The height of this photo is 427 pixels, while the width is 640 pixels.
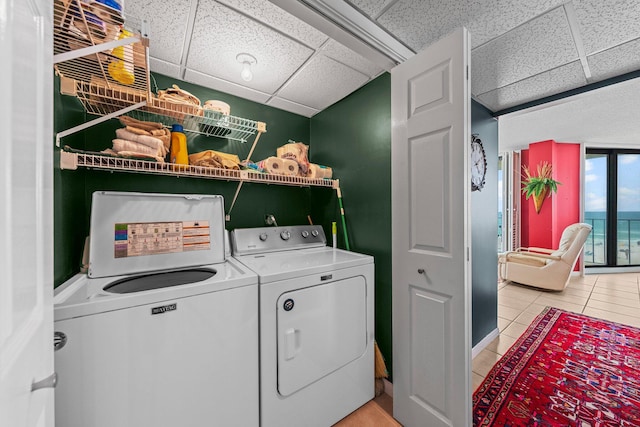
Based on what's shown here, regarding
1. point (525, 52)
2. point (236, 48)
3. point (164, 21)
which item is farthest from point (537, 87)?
point (164, 21)

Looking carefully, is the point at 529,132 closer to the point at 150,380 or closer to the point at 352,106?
the point at 352,106

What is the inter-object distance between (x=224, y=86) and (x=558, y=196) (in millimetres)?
5741

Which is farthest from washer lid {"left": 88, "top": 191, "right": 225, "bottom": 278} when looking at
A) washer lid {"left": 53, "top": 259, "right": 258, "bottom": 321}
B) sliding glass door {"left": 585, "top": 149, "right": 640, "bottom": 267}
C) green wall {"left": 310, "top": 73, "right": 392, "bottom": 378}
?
sliding glass door {"left": 585, "top": 149, "right": 640, "bottom": 267}

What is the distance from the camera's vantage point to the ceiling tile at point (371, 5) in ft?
3.88

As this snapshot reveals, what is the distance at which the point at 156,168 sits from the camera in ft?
4.42

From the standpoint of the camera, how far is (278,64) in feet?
5.38

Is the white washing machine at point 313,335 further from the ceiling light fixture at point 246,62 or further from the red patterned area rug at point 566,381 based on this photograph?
the ceiling light fixture at point 246,62

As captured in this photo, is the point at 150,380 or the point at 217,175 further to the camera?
the point at 217,175

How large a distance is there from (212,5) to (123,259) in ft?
4.61

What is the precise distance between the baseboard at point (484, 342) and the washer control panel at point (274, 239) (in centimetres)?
169

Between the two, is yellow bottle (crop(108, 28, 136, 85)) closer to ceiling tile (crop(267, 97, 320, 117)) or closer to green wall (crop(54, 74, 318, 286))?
green wall (crop(54, 74, 318, 286))

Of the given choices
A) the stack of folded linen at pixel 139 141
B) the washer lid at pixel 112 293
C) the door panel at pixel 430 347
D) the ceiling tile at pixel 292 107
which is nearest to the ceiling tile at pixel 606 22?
the door panel at pixel 430 347

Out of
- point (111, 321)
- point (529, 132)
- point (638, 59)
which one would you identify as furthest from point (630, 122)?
point (111, 321)

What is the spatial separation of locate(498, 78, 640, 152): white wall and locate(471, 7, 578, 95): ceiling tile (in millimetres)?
685
